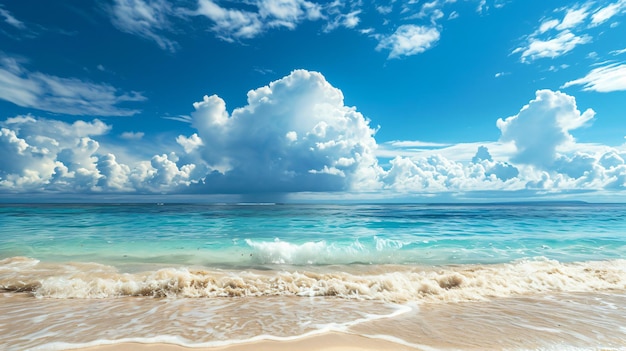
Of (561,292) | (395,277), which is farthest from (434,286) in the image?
(561,292)

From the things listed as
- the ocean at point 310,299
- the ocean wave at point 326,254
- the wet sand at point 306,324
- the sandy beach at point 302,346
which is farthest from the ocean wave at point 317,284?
the ocean wave at point 326,254

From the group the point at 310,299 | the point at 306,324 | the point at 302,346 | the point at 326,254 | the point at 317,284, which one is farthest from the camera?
the point at 326,254

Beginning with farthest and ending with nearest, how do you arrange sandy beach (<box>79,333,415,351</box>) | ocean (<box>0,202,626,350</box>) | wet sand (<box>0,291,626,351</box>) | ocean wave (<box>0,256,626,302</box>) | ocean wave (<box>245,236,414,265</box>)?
1. ocean wave (<box>245,236,414,265</box>)
2. ocean wave (<box>0,256,626,302</box>)
3. ocean (<box>0,202,626,350</box>)
4. wet sand (<box>0,291,626,351</box>)
5. sandy beach (<box>79,333,415,351</box>)

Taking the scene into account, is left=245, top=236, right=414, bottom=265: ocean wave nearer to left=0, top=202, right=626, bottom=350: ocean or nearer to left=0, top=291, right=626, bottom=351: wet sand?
left=0, top=202, right=626, bottom=350: ocean

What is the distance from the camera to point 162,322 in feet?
17.9

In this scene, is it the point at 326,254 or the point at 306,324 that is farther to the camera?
the point at 326,254

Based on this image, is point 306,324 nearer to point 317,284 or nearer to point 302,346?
point 302,346

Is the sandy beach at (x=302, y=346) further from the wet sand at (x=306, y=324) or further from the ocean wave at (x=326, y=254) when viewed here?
the ocean wave at (x=326, y=254)

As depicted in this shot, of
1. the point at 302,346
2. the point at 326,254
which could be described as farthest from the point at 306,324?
the point at 326,254

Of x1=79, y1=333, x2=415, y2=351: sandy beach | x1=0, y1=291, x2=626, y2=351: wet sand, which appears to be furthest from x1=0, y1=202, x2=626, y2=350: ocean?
x1=79, y1=333, x2=415, y2=351: sandy beach

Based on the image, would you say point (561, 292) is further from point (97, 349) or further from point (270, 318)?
point (97, 349)

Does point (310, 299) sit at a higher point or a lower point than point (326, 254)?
higher

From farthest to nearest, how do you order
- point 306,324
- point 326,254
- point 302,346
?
point 326,254
point 306,324
point 302,346

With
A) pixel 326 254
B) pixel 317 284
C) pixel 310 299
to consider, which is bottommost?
pixel 326 254
